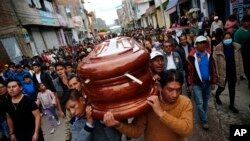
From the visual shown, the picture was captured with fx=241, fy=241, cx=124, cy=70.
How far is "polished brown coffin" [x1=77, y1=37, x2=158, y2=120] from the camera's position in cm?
177

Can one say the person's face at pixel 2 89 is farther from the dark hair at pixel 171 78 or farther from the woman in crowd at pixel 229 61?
the woman in crowd at pixel 229 61

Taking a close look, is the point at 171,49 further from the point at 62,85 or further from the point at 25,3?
the point at 25,3

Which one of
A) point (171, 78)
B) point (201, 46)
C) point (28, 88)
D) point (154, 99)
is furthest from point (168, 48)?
point (28, 88)

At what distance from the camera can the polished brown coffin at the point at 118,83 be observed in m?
1.77

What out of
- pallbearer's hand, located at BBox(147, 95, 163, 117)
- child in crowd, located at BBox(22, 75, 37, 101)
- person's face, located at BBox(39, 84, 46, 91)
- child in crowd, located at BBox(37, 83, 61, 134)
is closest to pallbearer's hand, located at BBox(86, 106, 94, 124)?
pallbearer's hand, located at BBox(147, 95, 163, 117)

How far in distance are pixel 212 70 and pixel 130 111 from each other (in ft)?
8.98

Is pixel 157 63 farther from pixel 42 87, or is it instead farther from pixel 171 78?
pixel 42 87

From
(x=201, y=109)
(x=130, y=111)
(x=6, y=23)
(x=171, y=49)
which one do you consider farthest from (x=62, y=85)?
(x=6, y=23)

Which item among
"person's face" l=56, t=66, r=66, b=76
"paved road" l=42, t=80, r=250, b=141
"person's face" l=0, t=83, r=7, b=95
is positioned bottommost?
"paved road" l=42, t=80, r=250, b=141

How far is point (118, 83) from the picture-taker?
1785 millimetres

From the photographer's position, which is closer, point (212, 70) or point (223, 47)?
point (212, 70)

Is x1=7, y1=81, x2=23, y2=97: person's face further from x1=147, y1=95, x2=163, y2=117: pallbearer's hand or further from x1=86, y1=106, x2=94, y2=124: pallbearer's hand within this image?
x1=147, y1=95, x2=163, y2=117: pallbearer's hand

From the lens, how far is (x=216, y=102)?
17.3ft

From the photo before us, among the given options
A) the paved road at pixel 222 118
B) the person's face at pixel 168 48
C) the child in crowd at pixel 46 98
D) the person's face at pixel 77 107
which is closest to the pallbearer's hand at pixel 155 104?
the person's face at pixel 77 107
